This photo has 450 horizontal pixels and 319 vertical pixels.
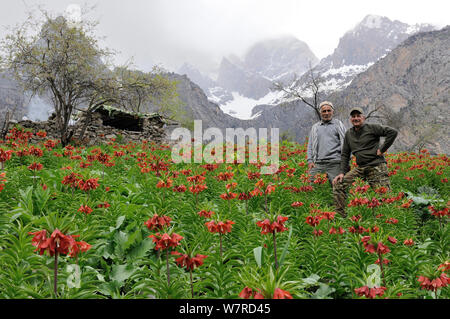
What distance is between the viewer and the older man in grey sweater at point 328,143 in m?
6.02

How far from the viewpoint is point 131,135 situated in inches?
711

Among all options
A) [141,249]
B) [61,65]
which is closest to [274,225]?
[141,249]

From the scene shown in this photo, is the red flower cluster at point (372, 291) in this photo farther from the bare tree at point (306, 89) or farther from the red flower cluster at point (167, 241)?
the bare tree at point (306, 89)

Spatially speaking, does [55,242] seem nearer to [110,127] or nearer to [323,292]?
[323,292]

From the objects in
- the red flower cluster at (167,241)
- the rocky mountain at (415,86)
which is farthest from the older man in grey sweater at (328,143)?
the rocky mountain at (415,86)

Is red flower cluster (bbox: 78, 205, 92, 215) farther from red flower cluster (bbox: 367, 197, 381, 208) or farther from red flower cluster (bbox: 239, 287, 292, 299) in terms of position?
red flower cluster (bbox: 367, 197, 381, 208)

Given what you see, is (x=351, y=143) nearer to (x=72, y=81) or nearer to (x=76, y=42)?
(x=72, y=81)

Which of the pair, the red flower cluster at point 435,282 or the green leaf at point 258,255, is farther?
the green leaf at point 258,255

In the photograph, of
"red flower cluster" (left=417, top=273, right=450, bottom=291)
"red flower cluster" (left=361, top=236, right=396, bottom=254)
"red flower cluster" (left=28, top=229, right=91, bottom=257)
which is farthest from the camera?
"red flower cluster" (left=361, top=236, right=396, bottom=254)

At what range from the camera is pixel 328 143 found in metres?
6.07

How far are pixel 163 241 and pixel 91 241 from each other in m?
1.75

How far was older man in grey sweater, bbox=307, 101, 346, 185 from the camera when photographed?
6023 mm

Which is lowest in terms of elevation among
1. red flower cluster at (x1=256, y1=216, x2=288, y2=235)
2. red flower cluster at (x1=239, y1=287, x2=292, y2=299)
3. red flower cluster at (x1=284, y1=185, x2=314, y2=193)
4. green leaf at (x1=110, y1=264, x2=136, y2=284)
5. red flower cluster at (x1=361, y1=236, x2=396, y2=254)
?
green leaf at (x1=110, y1=264, x2=136, y2=284)

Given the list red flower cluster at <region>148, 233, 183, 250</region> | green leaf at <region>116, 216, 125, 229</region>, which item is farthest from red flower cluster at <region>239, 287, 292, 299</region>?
green leaf at <region>116, 216, 125, 229</region>
